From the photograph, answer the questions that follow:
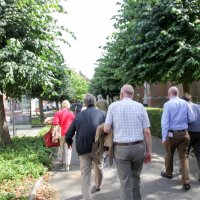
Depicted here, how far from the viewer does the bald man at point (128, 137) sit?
546cm

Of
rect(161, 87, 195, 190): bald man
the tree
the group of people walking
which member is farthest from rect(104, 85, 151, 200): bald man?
the tree

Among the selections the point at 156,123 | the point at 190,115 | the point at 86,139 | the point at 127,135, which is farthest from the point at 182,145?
the point at 156,123

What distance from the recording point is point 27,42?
1244cm

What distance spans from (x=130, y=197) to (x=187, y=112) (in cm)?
271

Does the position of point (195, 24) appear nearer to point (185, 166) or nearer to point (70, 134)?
point (185, 166)

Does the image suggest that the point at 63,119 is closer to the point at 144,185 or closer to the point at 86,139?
the point at 144,185

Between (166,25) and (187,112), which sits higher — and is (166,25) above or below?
above

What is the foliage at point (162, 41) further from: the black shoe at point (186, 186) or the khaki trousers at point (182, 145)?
the black shoe at point (186, 186)

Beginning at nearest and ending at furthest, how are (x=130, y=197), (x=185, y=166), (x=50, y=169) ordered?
(x=130, y=197) → (x=185, y=166) → (x=50, y=169)

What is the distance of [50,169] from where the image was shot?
10.3 metres

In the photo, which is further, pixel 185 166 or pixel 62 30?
pixel 62 30

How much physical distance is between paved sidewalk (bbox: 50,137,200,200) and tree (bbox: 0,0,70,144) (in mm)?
3183

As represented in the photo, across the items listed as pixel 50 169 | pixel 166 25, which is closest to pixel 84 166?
pixel 50 169

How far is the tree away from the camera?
11.4 metres
